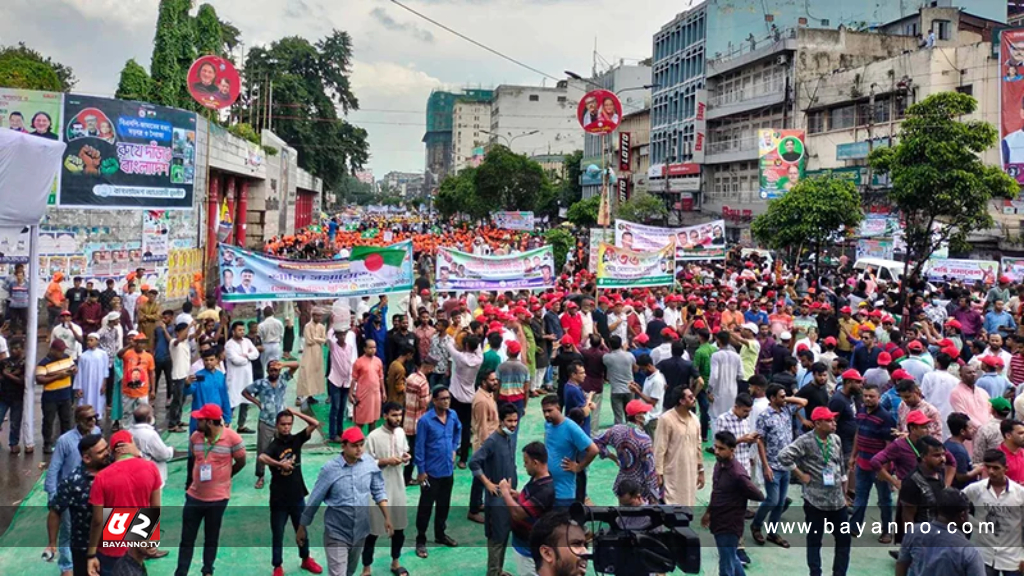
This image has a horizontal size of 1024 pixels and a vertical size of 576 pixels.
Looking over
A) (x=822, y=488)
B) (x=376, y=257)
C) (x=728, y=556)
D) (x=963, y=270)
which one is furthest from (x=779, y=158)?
(x=728, y=556)

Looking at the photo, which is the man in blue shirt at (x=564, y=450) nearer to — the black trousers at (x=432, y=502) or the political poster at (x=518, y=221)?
the black trousers at (x=432, y=502)

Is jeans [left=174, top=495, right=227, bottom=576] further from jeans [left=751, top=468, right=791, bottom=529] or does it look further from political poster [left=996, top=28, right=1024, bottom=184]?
political poster [left=996, top=28, right=1024, bottom=184]

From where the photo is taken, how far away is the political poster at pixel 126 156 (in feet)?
58.3

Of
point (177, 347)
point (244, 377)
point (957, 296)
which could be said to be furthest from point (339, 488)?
point (957, 296)

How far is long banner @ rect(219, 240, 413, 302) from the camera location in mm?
10664

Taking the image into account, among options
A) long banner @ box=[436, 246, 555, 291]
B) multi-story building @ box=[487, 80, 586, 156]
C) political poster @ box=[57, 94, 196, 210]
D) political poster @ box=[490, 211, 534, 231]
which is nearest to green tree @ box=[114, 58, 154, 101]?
political poster @ box=[57, 94, 196, 210]

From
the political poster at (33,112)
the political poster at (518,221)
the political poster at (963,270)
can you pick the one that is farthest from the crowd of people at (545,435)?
the political poster at (518,221)

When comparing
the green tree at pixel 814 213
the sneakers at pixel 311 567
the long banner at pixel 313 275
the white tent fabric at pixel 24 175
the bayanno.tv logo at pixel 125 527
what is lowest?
the sneakers at pixel 311 567

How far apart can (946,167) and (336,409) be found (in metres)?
14.8

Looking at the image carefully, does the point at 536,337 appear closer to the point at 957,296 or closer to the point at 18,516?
the point at 18,516

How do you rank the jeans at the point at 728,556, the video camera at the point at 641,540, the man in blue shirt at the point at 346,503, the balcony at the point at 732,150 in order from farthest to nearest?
the balcony at the point at 732,150 → the jeans at the point at 728,556 → the man in blue shirt at the point at 346,503 → the video camera at the point at 641,540

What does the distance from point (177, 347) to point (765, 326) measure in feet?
26.8

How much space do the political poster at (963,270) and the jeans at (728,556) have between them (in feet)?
62.9

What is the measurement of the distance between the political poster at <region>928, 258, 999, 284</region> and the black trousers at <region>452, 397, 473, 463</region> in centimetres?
1799
